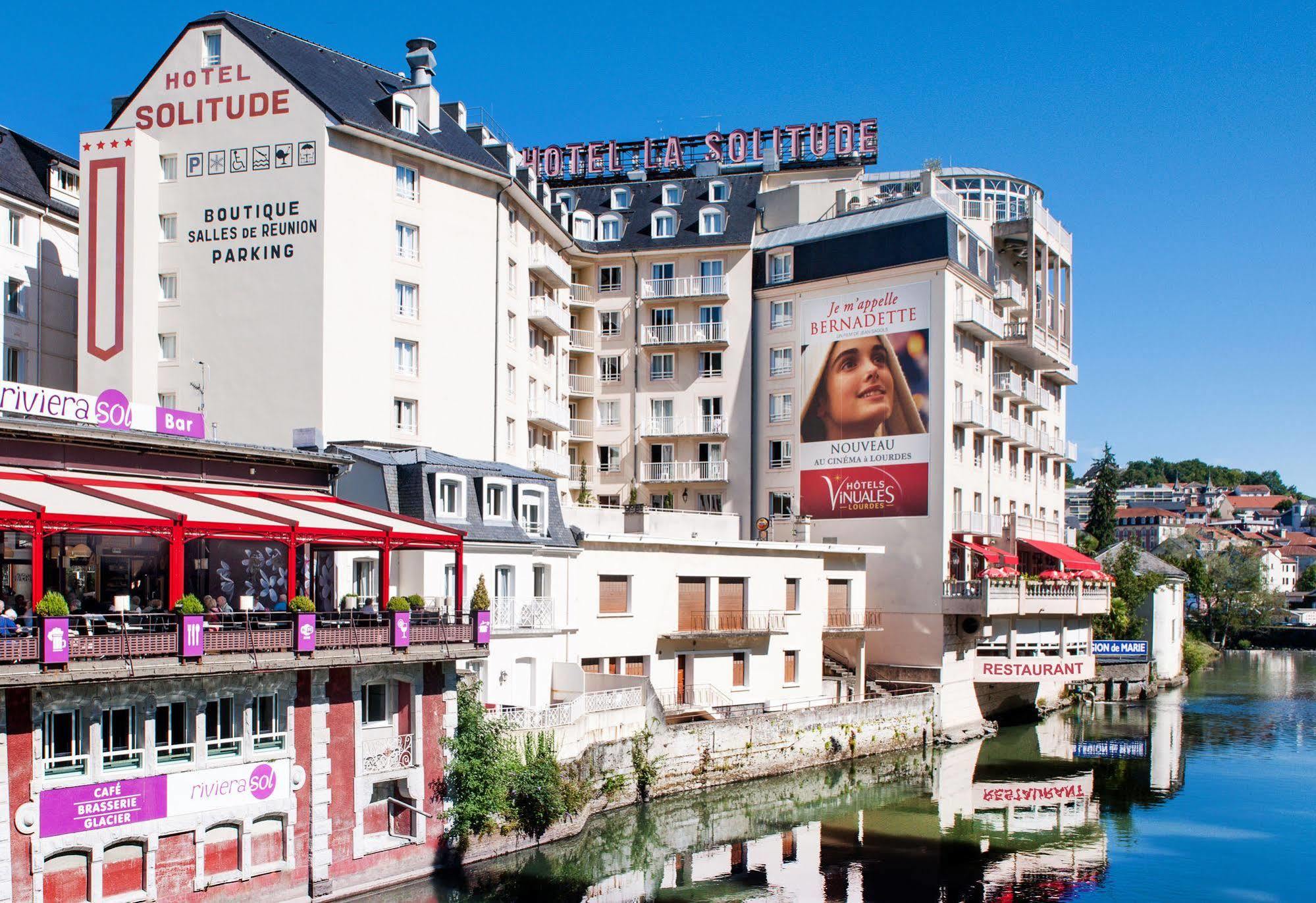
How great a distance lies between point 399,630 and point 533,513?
12855mm

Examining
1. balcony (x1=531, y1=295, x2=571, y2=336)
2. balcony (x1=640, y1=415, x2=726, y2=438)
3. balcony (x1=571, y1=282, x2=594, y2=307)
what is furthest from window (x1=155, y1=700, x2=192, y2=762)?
balcony (x1=571, y1=282, x2=594, y2=307)

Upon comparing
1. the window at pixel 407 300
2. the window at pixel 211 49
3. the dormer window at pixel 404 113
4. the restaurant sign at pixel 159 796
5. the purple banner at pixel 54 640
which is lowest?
the restaurant sign at pixel 159 796

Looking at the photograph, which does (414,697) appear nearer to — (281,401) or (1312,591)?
(281,401)

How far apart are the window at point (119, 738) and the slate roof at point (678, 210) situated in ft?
166

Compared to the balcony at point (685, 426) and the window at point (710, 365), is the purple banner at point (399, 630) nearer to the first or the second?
the balcony at point (685, 426)

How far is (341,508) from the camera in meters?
39.0

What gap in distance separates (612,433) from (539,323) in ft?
37.9

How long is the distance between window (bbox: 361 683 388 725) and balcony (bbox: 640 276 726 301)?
141 feet

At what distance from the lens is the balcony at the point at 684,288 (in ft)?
244

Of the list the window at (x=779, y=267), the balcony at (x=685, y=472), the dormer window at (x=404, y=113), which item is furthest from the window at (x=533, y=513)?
the window at (x=779, y=267)

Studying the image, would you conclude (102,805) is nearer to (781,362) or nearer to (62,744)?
(62,744)

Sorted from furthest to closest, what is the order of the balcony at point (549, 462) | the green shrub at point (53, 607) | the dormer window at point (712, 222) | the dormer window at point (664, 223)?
1. the dormer window at point (664, 223)
2. the dormer window at point (712, 222)
3. the balcony at point (549, 462)
4. the green shrub at point (53, 607)

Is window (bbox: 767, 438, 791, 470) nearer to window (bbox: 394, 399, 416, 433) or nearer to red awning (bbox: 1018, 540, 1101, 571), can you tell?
red awning (bbox: 1018, 540, 1101, 571)

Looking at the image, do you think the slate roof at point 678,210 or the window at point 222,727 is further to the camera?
the slate roof at point 678,210
